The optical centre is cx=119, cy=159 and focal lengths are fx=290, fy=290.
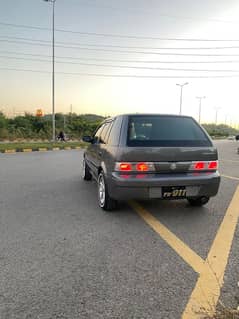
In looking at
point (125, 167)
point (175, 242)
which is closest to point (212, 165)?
point (125, 167)

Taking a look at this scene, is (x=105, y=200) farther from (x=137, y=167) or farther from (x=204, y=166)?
(x=204, y=166)

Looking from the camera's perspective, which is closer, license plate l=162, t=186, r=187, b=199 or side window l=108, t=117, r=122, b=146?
license plate l=162, t=186, r=187, b=199

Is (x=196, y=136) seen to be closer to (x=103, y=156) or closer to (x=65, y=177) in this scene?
(x=103, y=156)

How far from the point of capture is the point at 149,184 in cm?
436

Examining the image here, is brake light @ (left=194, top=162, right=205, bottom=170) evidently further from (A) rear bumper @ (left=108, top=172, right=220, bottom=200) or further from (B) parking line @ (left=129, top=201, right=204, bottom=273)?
(B) parking line @ (left=129, top=201, right=204, bottom=273)

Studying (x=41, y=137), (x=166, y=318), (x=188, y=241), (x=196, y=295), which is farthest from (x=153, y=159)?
(x=41, y=137)

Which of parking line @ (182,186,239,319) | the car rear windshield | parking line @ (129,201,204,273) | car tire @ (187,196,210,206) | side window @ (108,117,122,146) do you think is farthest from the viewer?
car tire @ (187,196,210,206)

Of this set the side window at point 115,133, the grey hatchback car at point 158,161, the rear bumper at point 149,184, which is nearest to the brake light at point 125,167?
the grey hatchback car at point 158,161

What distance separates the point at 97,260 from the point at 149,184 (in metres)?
1.56

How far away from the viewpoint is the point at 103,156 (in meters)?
5.33

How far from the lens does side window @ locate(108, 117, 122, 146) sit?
15.9 feet

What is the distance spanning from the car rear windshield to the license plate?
668 millimetres

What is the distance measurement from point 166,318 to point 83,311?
65 cm

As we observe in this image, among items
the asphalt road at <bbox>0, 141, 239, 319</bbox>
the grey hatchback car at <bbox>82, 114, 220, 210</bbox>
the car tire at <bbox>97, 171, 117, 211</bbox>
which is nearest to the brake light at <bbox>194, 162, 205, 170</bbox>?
the grey hatchback car at <bbox>82, 114, 220, 210</bbox>
